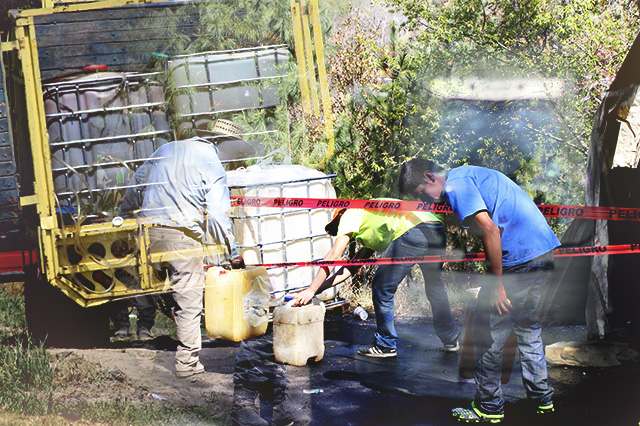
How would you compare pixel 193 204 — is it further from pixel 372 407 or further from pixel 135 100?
pixel 372 407

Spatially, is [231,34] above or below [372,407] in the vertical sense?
above

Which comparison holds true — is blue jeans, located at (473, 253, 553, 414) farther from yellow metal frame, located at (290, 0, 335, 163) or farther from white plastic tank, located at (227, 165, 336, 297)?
yellow metal frame, located at (290, 0, 335, 163)

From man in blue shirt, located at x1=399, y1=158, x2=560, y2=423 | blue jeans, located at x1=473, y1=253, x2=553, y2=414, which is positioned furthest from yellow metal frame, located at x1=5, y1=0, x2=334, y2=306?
blue jeans, located at x1=473, y1=253, x2=553, y2=414

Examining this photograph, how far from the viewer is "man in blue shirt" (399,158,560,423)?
293cm

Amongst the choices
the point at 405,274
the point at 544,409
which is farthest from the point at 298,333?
the point at 544,409

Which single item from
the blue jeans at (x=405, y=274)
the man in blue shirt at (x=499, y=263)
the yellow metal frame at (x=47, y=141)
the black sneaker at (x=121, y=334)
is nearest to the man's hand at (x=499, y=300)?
the man in blue shirt at (x=499, y=263)

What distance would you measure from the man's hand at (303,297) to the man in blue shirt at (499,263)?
71 cm

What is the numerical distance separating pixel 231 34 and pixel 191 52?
0.22 m

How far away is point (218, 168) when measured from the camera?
9.66 ft

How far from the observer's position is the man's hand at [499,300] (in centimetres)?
302

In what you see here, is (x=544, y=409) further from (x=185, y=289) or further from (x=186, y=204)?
(x=186, y=204)

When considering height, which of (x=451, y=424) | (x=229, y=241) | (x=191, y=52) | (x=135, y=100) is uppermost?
(x=191, y=52)

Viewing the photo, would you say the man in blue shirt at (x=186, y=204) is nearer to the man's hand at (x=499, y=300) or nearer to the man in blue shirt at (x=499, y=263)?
the man in blue shirt at (x=499, y=263)

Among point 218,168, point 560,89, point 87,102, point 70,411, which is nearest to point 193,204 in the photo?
point 218,168
